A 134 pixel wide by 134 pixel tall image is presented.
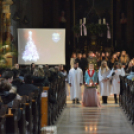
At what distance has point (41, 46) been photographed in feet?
53.4

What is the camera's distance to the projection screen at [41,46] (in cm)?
1598

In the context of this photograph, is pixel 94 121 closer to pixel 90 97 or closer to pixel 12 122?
pixel 90 97

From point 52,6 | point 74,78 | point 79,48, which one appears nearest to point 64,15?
point 52,6

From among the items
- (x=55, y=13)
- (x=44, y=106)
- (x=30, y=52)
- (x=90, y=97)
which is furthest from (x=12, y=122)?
(x=55, y=13)

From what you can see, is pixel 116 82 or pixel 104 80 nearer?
pixel 104 80

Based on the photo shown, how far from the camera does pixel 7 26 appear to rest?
15.4 meters

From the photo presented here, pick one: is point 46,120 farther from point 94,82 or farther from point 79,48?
point 79,48

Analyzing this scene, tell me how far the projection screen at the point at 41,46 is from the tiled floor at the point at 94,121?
4.11m

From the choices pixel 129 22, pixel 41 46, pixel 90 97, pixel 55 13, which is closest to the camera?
pixel 90 97

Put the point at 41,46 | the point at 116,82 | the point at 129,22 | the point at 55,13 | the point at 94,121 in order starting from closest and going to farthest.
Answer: the point at 94,121, the point at 116,82, the point at 41,46, the point at 129,22, the point at 55,13

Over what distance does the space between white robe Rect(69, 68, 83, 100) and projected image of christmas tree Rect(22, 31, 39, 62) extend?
2.93m

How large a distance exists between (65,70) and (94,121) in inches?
341

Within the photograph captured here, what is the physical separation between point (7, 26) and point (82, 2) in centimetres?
963

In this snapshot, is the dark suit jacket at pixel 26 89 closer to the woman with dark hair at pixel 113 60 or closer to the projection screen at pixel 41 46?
the projection screen at pixel 41 46
